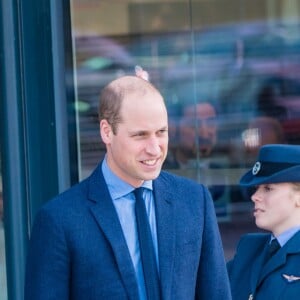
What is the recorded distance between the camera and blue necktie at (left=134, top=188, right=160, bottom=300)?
9.24 ft

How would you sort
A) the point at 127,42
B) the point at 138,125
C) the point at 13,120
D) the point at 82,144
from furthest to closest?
the point at 127,42 < the point at 82,144 < the point at 13,120 < the point at 138,125

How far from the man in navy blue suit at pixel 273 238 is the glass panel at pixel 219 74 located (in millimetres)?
2310

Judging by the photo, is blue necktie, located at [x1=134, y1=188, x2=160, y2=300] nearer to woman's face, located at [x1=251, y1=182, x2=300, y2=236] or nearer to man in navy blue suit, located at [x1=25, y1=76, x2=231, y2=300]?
man in navy blue suit, located at [x1=25, y1=76, x2=231, y2=300]

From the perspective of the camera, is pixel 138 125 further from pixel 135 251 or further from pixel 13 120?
pixel 13 120

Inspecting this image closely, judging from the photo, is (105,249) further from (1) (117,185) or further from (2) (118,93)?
(2) (118,93)

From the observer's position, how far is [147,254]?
111 inches

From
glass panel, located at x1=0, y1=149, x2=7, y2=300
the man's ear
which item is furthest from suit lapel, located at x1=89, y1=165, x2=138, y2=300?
glass panel, located at x1=0, y1=149, x2=7, y2=300

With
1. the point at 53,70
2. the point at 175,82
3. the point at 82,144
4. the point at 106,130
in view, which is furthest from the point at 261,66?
the point at 106,130

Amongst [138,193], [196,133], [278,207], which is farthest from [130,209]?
[196,133]

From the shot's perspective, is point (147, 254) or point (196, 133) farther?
point (196, 133)

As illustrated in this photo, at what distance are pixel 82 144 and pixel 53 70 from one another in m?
0.73

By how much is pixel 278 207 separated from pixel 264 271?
0.26 m

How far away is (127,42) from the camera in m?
5.95

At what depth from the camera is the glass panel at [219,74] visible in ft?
19.7
